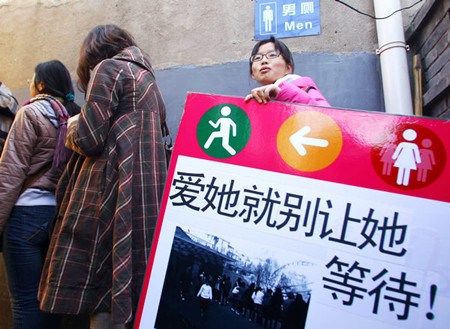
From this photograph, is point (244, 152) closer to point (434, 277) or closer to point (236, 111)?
point (236, 111)

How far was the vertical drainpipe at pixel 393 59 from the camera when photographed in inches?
92.7

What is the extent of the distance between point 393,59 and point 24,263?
2.79 metres

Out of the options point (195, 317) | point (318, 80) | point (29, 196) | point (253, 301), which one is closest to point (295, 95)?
point (253, 301)

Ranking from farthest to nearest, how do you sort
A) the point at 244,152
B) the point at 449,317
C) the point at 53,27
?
the point at 53,27 < the point at 244,152 < the point at 449,317

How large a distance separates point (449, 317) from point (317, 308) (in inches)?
15.1

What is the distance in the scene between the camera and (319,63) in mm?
2717

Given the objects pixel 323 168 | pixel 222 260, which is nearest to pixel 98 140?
pixel 222 260

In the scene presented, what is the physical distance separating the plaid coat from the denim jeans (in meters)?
0.37

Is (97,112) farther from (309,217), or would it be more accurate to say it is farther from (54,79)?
(309,217)

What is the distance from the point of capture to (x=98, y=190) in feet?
5.71

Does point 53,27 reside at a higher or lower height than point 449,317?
higher

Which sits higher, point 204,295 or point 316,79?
point 316,79

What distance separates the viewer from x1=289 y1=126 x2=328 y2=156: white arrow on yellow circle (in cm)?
129

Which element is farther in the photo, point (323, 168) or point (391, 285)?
point (323, 168)
